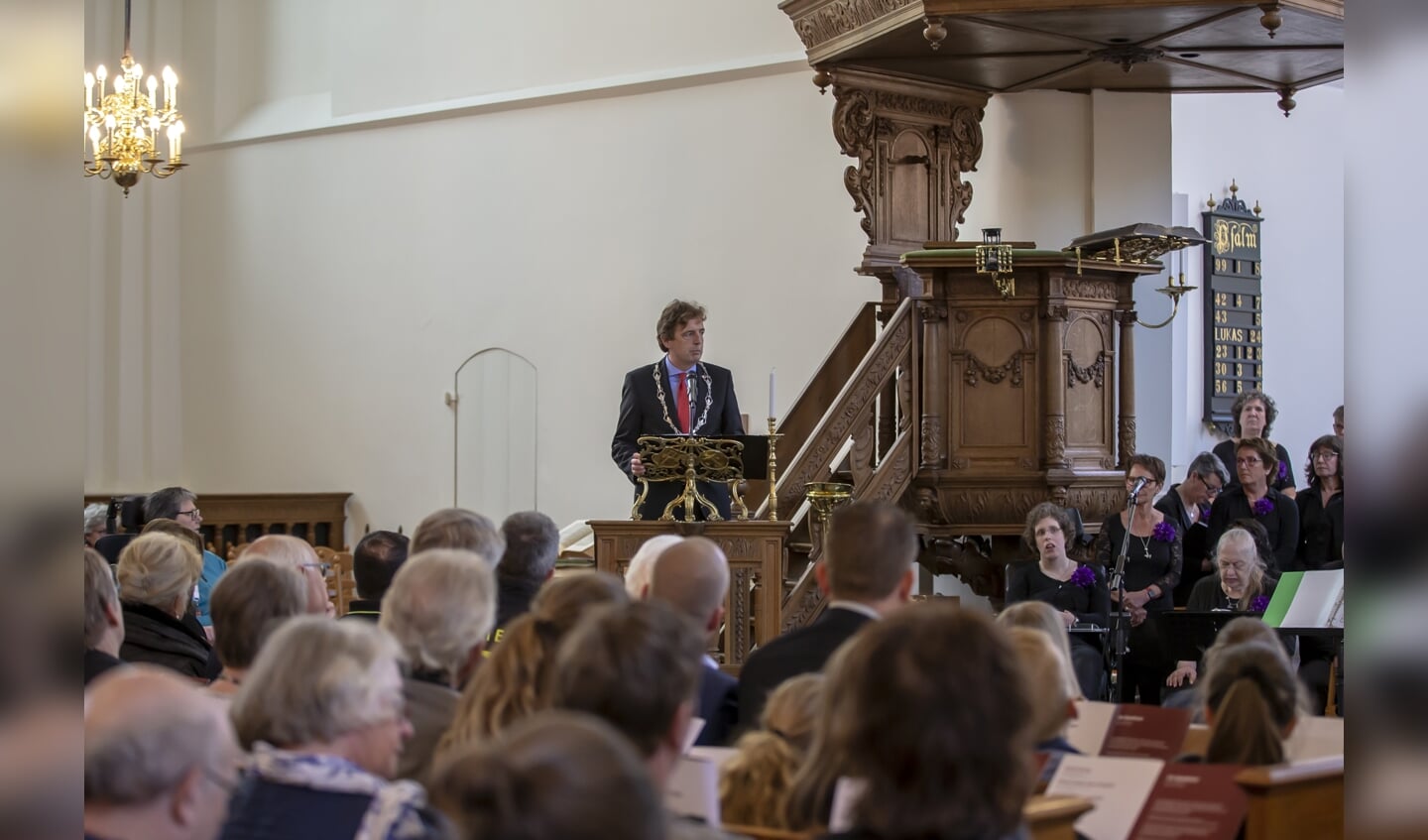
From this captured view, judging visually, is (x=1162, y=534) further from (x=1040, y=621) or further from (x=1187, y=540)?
(x=1040, y=621)

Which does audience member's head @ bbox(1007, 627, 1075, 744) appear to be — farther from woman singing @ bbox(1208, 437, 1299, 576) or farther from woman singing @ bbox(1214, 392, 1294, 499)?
woman singing @ bbox(1214, 392, 1294, 499)

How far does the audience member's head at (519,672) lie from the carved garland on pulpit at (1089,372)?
5.53 metres

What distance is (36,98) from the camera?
4.12ft

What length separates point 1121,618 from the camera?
21.5 ft

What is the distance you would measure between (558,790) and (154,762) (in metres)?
0.92

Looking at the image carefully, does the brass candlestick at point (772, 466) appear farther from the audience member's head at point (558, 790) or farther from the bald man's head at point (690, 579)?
the audience member's head at point (558, 790)

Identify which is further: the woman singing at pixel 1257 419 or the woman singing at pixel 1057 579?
the woman singing at pixel 1257 419

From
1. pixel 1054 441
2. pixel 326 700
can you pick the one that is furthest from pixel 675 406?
pixel 326 700

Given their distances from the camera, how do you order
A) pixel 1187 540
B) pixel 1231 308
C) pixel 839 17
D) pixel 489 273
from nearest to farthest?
pixel 1187 540
pixel 839 17
pixel 1231 308
pixel 489 273

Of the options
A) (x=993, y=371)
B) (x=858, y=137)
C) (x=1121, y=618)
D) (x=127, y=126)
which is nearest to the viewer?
(x=1121, y=618)

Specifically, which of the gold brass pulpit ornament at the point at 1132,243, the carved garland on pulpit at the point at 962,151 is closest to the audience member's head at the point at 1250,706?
the gold brass pulpit ornament at the point at 1132,243

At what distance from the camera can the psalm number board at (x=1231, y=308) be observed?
35.9ft

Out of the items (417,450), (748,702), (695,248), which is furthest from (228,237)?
(748,702)

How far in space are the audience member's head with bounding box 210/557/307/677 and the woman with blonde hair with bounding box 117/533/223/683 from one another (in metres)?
0.99
